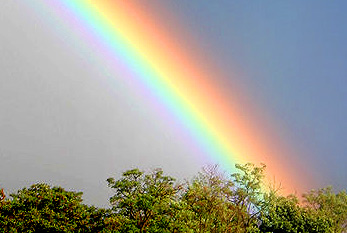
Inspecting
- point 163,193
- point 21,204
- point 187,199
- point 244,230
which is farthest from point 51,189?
point 244,230

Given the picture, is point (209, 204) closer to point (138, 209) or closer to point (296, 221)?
point (138, 209)

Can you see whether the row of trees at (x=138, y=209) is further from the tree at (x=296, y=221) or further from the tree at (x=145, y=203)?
the tree at (x=296, y=221)

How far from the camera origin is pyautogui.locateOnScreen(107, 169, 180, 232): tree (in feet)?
96.2

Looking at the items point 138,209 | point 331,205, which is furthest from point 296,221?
point 138,209

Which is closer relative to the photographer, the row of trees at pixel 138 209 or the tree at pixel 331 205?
the row of trees at pixel 138 209

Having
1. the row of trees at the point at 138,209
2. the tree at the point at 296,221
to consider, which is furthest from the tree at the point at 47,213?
the tree at the point at 296,221

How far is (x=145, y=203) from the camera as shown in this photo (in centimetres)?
2927

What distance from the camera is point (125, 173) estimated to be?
31.3 meters

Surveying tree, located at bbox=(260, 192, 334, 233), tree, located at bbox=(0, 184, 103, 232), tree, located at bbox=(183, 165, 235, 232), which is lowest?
tree, located at bbox=(0, 184, 103, 232)

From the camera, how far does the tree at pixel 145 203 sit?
29312 mm

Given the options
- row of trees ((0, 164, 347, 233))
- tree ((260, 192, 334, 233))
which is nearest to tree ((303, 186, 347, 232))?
tree ((260, 192, 334, 233))

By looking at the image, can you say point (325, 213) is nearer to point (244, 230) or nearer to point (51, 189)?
point (244, 230)

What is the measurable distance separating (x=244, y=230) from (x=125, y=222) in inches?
671

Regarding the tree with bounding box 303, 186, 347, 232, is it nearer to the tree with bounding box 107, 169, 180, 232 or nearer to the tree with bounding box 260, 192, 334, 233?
the tree with bounding box 260, 192, 334, 233
